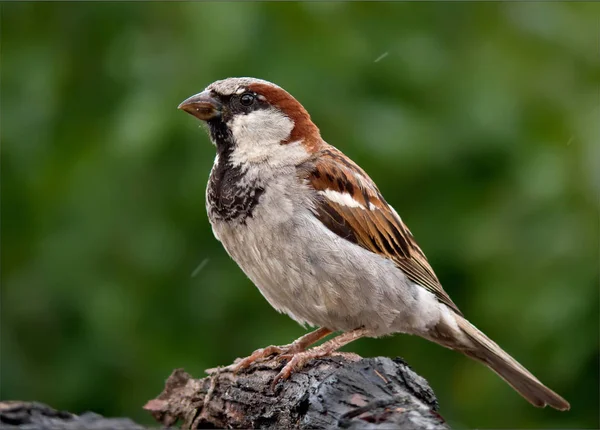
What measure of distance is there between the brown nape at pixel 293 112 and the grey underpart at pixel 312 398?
33.5 inches

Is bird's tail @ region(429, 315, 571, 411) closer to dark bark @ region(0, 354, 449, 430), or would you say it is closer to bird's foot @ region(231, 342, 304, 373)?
bird's foot @ region(231, 342, 304, 373)

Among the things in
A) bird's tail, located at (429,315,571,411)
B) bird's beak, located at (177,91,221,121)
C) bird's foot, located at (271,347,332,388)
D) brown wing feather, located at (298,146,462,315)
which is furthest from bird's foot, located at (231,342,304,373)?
bird's beak, located at (177,91,221,121)

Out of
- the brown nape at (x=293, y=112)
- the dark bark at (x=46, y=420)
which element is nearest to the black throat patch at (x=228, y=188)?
the brown nape at (x=293, y=112)

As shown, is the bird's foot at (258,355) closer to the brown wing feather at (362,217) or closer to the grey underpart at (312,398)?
the grey underpart at (312,398)

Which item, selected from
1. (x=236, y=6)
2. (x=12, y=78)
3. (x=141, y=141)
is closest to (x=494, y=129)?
(x=236, y=6)

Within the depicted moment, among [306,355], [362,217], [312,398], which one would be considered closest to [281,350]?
[306,355]

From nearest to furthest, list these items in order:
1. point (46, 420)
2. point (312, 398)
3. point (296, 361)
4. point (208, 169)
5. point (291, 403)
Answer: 1. point (46, 420)
2. point (312, 398)
3. point (291, 403)
4. point (296, 361)
5. point (208, 169)

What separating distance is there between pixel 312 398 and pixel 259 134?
3.92 ft

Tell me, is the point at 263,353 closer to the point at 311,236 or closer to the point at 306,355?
the point at 306,355

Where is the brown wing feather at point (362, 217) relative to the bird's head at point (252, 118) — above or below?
below

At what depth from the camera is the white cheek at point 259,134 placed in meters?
3.29

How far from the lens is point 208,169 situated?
3977 millimetres

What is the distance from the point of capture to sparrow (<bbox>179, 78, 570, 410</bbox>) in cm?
309

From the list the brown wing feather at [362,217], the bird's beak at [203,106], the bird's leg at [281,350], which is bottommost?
the bird's leg at [281,350]
